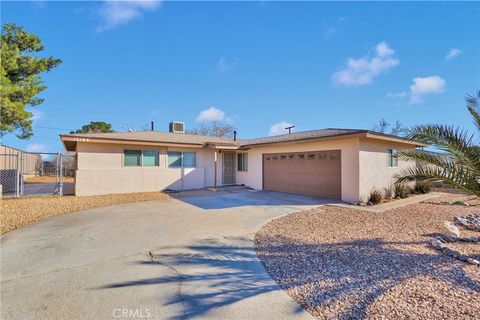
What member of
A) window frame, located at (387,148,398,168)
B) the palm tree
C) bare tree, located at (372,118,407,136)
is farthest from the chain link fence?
bare tree, located at (372,118,407,136)

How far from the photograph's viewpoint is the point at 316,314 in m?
A: 2.73

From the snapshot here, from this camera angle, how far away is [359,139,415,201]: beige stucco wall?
408 inches

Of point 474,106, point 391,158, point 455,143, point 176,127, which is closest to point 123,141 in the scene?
point 176,127

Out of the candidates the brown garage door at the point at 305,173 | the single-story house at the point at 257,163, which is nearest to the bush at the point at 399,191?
the single-story house at the point at 257,163

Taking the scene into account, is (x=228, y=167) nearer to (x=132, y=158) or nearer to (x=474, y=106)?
(x=132, y=158)

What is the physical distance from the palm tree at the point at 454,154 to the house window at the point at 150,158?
1219cm

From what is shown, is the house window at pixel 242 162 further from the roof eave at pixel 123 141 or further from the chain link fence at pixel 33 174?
the chain link fence at pixel 33 174

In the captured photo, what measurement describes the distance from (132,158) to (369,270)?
12433mm

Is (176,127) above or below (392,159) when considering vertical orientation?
above

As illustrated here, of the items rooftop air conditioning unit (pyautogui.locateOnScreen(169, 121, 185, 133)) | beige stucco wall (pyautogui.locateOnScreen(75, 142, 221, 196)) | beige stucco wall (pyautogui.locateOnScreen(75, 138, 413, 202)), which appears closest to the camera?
beige stucco wall (pyautogui.locateOnScreen(75, 138, 413, 202))

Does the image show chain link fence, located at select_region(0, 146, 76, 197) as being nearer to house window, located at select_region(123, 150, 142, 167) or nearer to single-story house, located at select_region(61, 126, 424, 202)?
single-story house, located at select_region(61, 126, 424, 202)

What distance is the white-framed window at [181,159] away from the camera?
14.3 m

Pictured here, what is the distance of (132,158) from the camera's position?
42.9 ft

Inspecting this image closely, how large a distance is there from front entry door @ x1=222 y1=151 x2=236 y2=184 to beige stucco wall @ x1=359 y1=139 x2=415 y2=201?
8.86 meters
